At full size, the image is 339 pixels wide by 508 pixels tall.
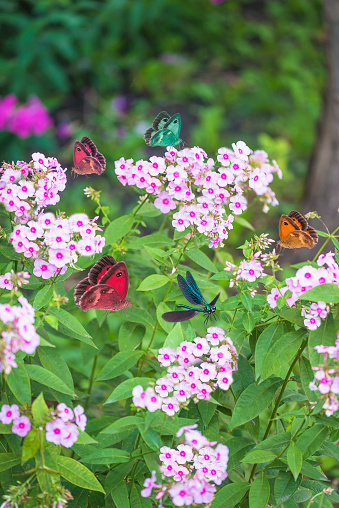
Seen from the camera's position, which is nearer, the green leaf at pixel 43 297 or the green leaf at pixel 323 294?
the green leaf at pixel 323 294

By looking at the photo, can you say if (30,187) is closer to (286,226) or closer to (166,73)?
(286,226)

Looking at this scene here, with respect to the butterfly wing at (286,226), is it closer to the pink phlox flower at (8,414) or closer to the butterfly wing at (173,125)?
the butterfly wing at (173,125)

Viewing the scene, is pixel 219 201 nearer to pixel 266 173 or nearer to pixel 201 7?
pixel 266 173

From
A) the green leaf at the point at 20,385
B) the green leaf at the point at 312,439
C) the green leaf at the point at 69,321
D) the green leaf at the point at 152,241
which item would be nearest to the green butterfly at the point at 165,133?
the green leaf at the point at 152,241

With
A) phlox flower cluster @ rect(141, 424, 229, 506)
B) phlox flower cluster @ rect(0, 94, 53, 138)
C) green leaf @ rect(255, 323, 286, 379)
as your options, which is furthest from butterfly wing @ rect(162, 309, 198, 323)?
phlox flower cluster @ rect(0, 94, 53, 138)

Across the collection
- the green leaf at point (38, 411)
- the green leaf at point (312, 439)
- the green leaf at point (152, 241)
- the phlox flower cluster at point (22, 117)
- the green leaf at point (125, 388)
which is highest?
the green leaf at point (152, 241)
